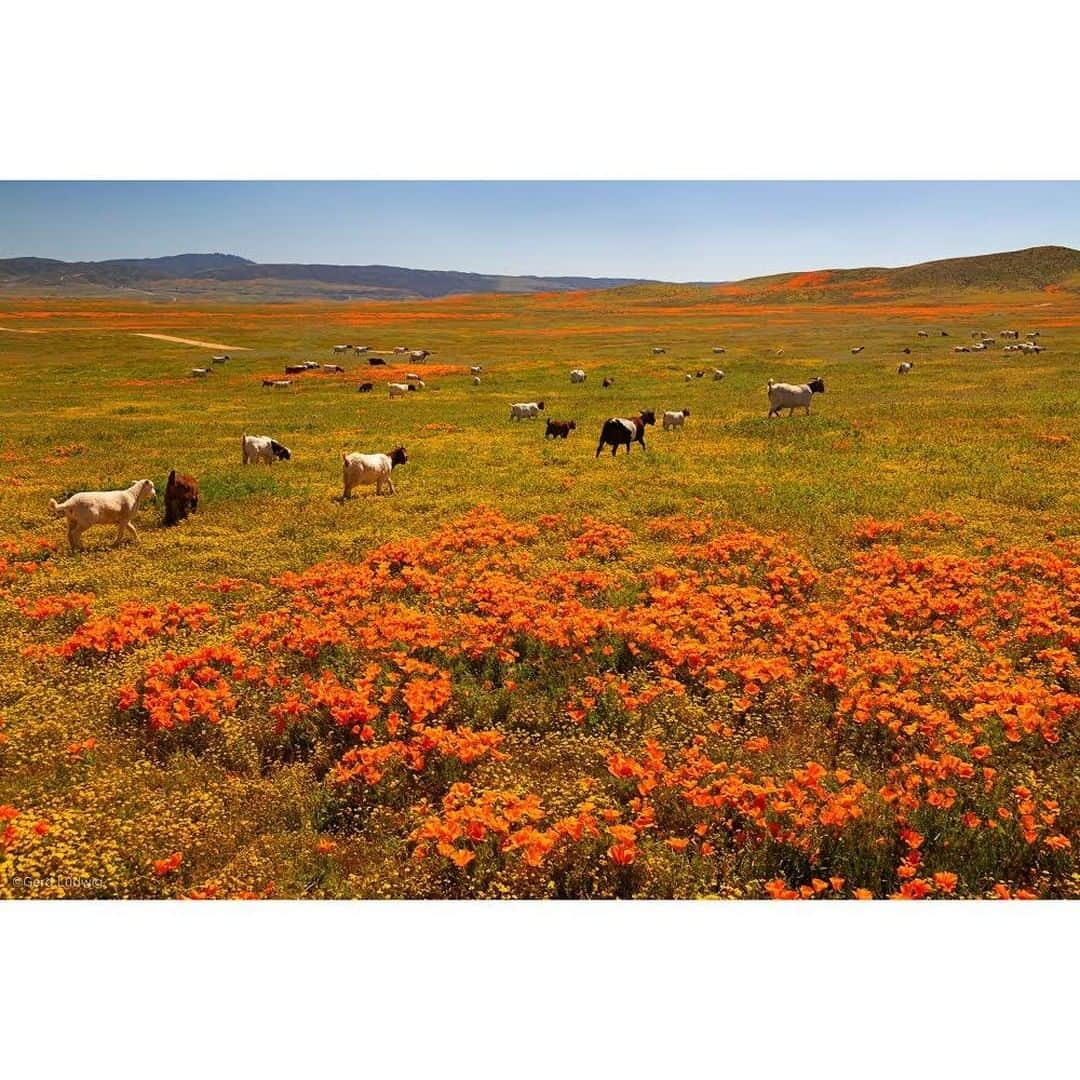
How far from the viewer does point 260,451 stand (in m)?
17.9

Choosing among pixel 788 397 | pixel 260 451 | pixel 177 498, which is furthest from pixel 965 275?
pixel 177 498

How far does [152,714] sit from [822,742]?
5.70 metres

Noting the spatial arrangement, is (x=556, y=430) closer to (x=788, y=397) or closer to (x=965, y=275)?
(x=788, y=397)

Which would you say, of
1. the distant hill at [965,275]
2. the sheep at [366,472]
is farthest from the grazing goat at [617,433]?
the distant hill at [965,275]

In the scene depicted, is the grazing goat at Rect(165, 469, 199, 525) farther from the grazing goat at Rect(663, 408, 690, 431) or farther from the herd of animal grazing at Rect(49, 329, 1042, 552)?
the grazing goat at Rect(663, 408, 690, 431)

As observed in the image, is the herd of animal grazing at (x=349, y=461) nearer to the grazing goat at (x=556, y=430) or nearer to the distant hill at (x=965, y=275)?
the grazing goat at (x=556, y=430)

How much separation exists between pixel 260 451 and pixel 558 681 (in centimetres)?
1409

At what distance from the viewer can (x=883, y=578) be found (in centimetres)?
859

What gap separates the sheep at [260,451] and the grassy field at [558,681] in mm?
1229

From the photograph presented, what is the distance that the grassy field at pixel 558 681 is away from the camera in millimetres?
4473

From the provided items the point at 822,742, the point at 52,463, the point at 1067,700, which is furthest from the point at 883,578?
the point at 52,463

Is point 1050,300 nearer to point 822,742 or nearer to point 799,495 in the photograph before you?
point 799,495

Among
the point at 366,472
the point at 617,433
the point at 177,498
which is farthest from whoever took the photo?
the point at 617,433

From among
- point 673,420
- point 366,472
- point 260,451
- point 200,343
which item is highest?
point 200,343
